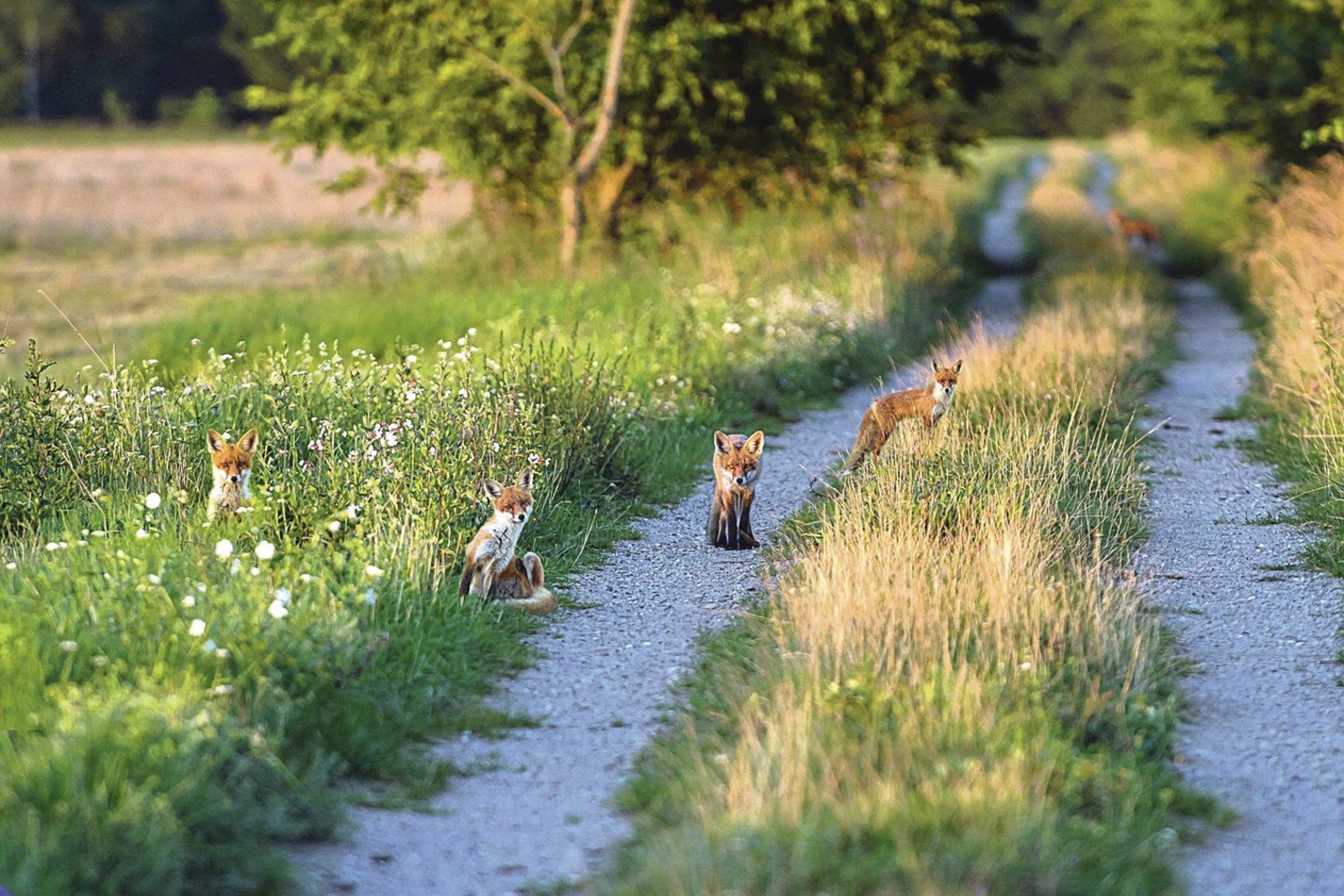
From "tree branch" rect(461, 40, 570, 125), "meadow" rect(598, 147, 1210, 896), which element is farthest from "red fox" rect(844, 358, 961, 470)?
"tree branch" rect(461, 40, 570, 125)

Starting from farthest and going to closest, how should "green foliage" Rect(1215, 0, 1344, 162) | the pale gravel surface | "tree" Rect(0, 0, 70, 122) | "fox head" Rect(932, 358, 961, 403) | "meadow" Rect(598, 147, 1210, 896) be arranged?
"tree" Rect(0, 0, 70, 122)
"green foliage" Rect(1215, 0, 1344, 162)
"fox head" Rect(932, 358, 961, 403)
the pale gravel surface
"meadow" Rect(598, 147, 1210, 896)

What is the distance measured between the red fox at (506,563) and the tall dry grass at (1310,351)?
4.02 m

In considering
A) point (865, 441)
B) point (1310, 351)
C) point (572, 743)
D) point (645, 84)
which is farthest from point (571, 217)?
point (572, 743)

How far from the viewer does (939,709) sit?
530 centimetres

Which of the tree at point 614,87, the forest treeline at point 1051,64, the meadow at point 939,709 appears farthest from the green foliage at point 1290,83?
the meadow at point 939,709

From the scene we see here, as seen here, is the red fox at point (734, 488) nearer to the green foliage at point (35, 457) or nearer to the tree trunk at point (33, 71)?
the green foliage at point (35, 457)

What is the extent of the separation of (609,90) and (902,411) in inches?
347

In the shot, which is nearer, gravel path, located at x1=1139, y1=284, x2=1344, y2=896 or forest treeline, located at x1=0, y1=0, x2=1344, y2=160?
gravel path, located at x1=1139, y1=284, x2=1344, y2=896

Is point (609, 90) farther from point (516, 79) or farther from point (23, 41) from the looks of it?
point (23, 41)

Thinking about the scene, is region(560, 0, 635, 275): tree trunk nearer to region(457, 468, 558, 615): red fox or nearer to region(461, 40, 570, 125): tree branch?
region(461, 40, 570, 125): tree branch

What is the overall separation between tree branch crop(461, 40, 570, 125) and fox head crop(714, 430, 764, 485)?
1054cm

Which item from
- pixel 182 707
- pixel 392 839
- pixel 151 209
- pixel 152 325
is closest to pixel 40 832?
pixel 182 707

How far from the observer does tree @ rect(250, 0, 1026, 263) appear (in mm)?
17797

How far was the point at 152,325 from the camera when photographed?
17719 mm
